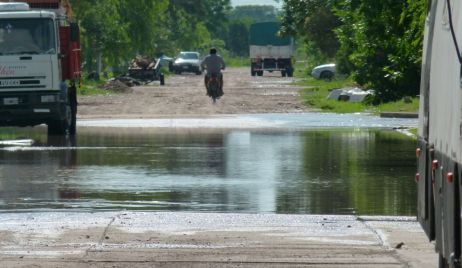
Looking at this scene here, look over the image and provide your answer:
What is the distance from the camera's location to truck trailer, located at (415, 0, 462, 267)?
8375 mm

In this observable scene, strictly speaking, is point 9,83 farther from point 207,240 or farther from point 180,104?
point 207,240

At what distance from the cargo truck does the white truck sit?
61764 millimetres

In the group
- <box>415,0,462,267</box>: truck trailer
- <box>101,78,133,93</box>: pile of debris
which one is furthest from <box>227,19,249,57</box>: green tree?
<box>415,0,462,267</box>: truck trailer

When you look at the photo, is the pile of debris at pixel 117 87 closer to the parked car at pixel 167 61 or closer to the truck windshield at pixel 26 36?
the truck windshield at pixel 26 36

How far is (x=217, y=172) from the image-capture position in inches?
803

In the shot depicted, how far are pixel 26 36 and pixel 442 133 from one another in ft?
67.6

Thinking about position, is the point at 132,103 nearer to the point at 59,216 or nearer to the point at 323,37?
the point at 323,37

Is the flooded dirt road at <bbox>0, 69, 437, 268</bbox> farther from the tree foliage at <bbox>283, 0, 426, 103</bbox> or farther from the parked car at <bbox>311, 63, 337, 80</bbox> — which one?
the parked car at <bbox>311, 63, 337, 80</bbox>

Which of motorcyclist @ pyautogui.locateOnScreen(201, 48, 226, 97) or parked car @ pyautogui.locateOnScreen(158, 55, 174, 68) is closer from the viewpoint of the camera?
motorcyclist @ pyautogui.locateOnScreen(201, 48, 226, 97)

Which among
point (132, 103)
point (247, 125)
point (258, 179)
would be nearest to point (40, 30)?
point (247, 125)

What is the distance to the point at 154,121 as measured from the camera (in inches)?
1385

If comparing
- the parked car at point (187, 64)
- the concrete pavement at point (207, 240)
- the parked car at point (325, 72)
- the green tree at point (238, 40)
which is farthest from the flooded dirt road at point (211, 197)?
the green tree at point (238, 40)

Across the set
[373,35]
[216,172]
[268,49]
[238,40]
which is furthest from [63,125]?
[238,40]

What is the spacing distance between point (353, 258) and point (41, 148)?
49.1ft
